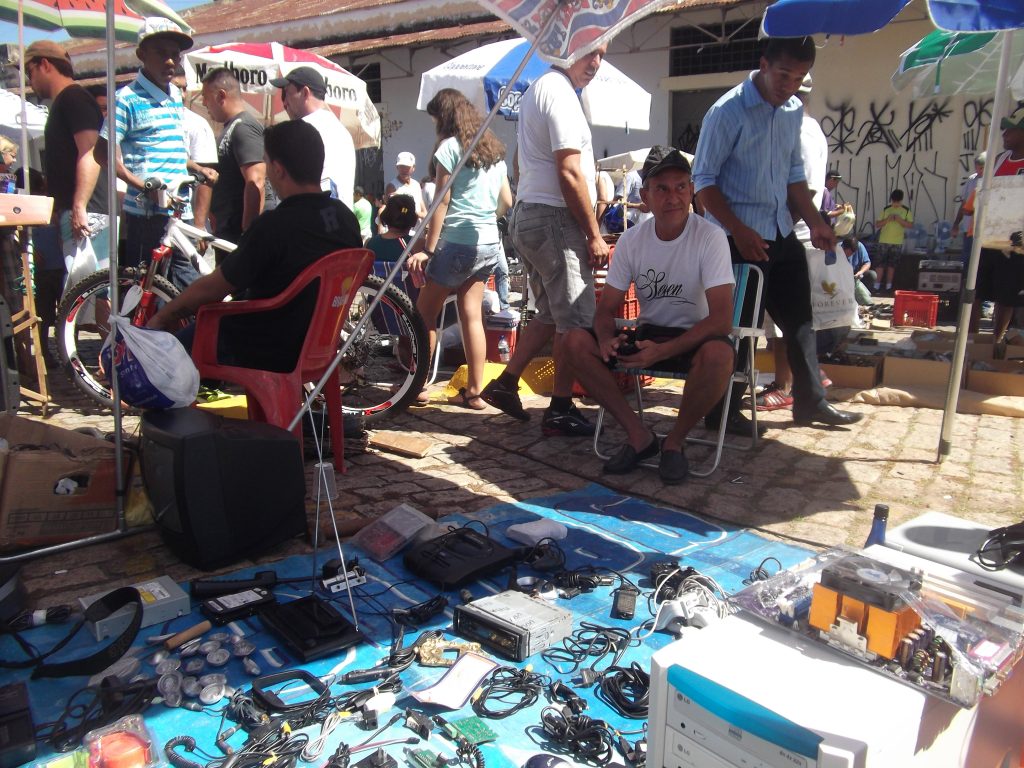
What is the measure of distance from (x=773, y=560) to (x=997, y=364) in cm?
398

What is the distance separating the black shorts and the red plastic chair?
143 cm

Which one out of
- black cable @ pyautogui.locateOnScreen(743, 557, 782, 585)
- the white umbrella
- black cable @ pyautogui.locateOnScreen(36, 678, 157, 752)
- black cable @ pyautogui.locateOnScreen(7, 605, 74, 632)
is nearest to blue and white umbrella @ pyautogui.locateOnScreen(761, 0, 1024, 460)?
black cable @ pyautogui.locateOnScreen(743, 557, 782, 585)

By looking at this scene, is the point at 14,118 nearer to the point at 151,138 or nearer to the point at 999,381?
the point at 151,138

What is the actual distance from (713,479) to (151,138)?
4.04m

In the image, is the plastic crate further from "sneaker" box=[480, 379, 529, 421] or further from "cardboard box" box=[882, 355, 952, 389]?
"sneaker" box=[480, 379, 529, 421]

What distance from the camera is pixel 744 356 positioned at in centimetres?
480

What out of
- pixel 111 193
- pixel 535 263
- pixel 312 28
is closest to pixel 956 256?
pixel 535 263

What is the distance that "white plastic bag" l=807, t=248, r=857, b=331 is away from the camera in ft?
18.3

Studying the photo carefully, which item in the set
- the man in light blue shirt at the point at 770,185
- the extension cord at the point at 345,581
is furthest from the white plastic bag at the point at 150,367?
the man in light blue shirt at the point at 770,185

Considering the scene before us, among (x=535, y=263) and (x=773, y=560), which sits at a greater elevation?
(x=535, y=263)

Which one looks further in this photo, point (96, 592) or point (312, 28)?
point (312, 28)

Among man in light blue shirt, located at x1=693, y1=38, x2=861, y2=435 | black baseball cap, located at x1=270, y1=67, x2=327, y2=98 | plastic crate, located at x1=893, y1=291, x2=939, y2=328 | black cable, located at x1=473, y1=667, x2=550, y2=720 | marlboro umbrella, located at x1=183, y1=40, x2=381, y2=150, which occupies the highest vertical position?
marlboro umbrella, located at x1=183, y1=40, x2=381, y2=150

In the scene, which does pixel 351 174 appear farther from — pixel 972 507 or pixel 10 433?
pixel 972 507

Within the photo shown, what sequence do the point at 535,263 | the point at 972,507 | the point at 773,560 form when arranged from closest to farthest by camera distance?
the point at 773,560 < the point at 972,507 < the point at 535,263
